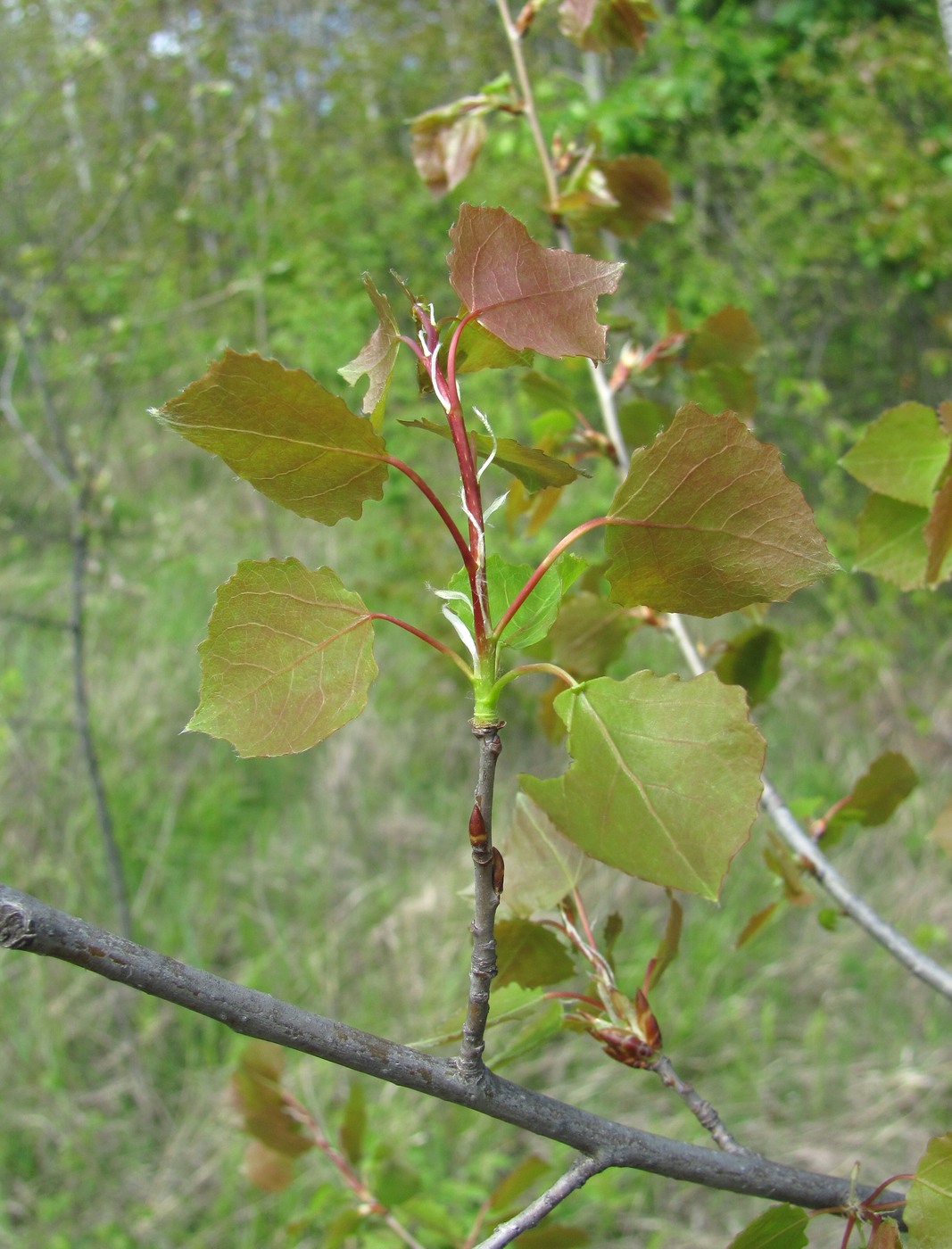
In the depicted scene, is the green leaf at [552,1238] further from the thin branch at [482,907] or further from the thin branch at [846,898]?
the thin branch at [482,907]

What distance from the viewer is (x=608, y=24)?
28.2 inches

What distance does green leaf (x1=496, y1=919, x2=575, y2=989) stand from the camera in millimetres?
494

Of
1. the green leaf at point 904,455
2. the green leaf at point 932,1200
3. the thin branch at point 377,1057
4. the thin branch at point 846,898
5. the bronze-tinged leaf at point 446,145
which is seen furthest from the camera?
the bronze-tinged leaf at point 446,145

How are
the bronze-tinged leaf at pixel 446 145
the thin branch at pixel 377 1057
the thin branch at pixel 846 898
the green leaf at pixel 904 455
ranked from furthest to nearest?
the bronze-tinged leaf at pixel 446 145, the thin branch at pixel 846 898, the green leaf at pixel 904 455, the thin branch at pixel 377 1057

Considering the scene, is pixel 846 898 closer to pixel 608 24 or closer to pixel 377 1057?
pixel 377 1057

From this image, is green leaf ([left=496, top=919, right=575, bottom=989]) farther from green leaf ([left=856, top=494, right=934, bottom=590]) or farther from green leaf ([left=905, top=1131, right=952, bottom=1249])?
green leaf ([left=856, top=494, right=934, bottom=590])

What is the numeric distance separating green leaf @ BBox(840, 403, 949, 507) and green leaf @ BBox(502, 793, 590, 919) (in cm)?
25

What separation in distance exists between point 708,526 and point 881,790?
0.41 metres

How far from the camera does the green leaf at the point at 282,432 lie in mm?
309

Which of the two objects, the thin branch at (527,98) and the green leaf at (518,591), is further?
the thin branch at (527,98)

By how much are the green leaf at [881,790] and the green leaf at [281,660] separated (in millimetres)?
432

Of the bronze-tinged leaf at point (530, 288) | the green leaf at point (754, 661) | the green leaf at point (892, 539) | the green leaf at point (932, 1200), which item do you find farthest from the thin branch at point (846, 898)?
the bronze-tinged leaf at point (530, 288)

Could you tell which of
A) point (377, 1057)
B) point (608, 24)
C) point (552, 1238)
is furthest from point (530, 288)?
point (552, 1238)

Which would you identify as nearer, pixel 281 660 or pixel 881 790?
pixel 281 660
